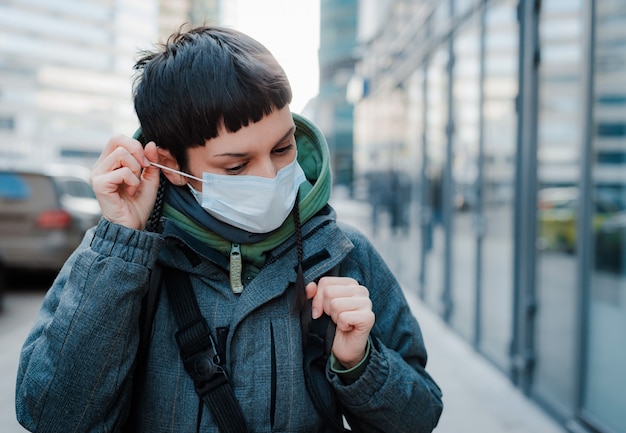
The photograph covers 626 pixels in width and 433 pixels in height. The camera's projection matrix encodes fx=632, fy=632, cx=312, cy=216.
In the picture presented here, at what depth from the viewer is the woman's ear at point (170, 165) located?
4.29ft

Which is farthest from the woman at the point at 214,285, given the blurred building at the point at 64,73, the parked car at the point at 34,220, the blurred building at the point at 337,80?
the blurred building at the point at 64,73

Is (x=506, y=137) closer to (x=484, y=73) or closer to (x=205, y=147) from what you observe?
(x=484, y=73)

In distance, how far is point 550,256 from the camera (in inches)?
164

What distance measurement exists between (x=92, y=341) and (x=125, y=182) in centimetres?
30

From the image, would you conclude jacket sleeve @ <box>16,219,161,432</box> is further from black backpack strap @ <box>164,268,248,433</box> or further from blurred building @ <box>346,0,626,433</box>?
blurred building @ <box>346,0,626,433</box>

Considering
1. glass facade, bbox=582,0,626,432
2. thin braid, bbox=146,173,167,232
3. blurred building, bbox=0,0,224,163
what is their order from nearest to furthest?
thin braid, bbox=146,173,167,232
glass facade, bbox=582,0,626,432
blurred building, bbox=0,0,224,163

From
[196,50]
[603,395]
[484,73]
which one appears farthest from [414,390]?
[484,73]

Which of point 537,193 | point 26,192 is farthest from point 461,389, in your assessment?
point 26,192

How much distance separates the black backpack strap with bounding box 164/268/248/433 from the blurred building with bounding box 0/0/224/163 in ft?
188

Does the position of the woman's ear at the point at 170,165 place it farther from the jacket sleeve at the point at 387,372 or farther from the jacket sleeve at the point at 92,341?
the jacket sleeve at the point at 387,372

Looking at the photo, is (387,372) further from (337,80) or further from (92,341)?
(337,80)

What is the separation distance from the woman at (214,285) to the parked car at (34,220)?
6639 millimetres

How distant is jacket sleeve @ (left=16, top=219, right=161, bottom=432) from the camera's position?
1.14 m

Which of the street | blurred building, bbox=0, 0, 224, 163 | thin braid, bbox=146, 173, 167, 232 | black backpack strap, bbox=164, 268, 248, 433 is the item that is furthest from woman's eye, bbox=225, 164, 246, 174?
blurred building, bbox=0, 0, 224, 163
